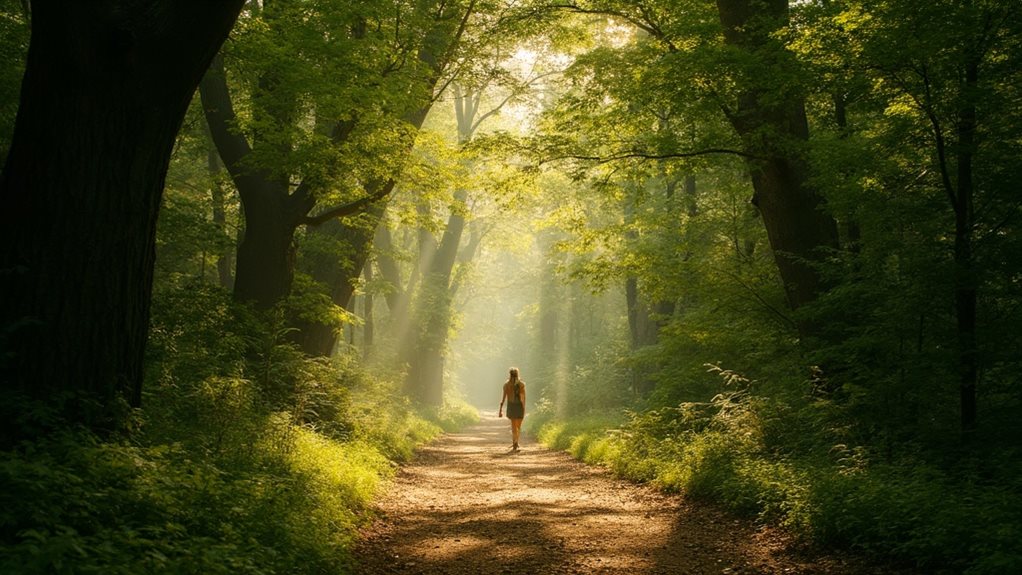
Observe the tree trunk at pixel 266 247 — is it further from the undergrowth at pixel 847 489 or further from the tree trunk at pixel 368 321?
the tree trunk at pixel 368 321

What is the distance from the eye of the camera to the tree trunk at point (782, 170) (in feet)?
30.6

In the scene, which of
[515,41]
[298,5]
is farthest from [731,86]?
[298,5]

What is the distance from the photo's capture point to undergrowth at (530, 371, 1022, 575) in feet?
14.9

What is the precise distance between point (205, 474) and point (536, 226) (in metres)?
8.65

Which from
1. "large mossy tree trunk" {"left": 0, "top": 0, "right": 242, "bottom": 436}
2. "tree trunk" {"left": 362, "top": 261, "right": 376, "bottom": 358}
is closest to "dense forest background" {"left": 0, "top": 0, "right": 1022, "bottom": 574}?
"large mossy tree trunk" {"left": 0, "top": 0, "right": 242, "bottom": 436}

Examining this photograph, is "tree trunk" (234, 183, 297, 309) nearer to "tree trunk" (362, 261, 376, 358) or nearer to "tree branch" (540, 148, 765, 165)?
"tree branch" (540, 148, 765, 165)

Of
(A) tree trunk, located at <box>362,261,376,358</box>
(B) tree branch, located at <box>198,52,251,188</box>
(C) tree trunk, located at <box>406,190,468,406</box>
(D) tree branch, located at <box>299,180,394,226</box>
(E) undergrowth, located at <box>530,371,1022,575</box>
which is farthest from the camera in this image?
(C) tree trunk, located at <box>406,190,468,406</box>

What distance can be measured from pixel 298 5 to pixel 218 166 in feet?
34.0

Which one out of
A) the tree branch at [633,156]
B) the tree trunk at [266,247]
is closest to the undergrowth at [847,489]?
the tree branch at [633,156]

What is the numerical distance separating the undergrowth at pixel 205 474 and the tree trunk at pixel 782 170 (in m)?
6.83

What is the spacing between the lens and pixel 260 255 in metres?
11.1

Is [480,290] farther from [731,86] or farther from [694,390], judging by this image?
[731,86]

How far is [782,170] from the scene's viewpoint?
9750 mm

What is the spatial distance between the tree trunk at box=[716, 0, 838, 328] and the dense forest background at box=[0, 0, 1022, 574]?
0.18ft
